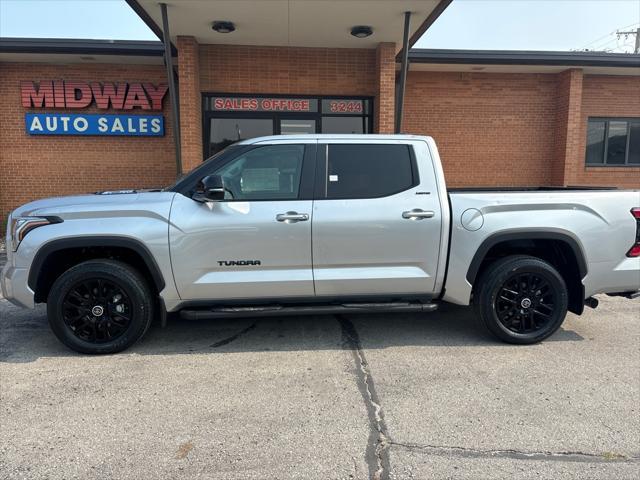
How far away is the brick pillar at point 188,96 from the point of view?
1003 centimetres

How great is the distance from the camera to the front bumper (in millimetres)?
4109

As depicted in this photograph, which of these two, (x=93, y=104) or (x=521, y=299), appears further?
(x=93, y=104)

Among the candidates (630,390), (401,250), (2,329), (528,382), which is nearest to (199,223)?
(401,250)

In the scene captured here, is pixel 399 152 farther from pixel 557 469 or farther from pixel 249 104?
pixel 249 104

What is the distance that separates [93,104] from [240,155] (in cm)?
845

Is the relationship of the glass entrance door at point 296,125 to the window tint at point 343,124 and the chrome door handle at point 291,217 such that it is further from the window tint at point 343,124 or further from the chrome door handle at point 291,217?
the chrome door handle at point 291,217

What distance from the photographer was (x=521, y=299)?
14.8 ft

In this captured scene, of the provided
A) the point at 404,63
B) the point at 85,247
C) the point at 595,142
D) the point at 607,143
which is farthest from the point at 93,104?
the point at 607,143

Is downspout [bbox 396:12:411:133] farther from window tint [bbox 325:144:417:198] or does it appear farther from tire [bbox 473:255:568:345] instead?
tire [bbox 473:255:568:345]

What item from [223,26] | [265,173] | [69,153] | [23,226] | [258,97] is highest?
[223,26]

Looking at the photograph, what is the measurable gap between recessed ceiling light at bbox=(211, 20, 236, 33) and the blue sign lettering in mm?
2757

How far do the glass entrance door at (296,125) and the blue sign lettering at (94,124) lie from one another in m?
2.90

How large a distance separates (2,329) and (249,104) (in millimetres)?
7431

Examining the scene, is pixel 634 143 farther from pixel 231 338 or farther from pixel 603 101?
pixel 231 338
